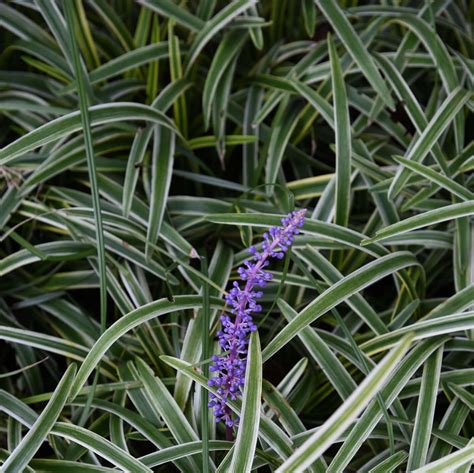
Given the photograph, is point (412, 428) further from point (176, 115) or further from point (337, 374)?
point (176, 115)

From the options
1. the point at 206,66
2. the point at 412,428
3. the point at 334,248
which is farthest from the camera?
the point at 206,66

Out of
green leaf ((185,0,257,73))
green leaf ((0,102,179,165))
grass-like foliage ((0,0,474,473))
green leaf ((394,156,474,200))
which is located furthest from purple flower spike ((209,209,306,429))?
green leaf ((185,0,257,73))

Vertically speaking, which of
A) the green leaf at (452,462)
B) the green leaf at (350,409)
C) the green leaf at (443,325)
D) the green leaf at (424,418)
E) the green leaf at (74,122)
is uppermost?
the green leaf at (74,122)

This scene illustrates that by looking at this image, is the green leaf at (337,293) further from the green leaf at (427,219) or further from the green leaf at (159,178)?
the green leaf at (159,178)

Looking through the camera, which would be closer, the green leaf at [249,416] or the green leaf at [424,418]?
the green leaf at [249,416]

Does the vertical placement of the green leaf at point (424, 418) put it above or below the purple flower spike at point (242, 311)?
below

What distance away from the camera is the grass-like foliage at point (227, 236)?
3.25 feet

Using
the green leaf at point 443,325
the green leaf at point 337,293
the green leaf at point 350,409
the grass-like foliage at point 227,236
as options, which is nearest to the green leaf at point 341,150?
the grass-like foliage at point 227,236

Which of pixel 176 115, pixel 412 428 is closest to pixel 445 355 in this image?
pixel 412 428

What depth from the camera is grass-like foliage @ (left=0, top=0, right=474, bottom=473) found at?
0.99m

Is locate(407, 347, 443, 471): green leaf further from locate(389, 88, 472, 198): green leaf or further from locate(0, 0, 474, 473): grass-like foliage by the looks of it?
locate(389, 88, 472, 198): green leaf

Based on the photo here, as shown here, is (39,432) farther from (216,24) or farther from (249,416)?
(216,24)

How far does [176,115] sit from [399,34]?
0.55 meters

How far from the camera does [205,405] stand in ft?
2.98
